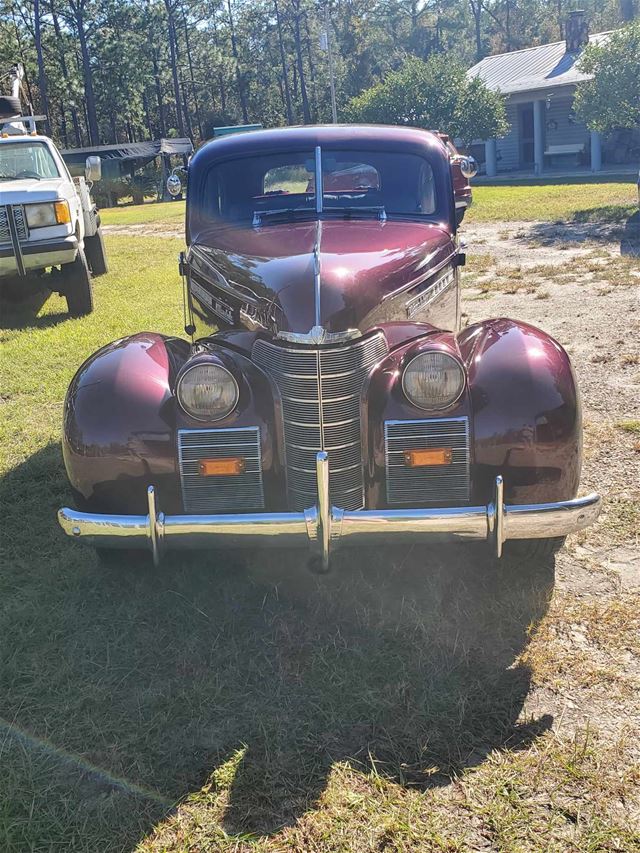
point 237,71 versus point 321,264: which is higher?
point 237,71

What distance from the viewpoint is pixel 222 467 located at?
299cm

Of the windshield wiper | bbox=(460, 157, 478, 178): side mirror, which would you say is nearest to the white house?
bbox=(460, 157, 478, 178): side mirror

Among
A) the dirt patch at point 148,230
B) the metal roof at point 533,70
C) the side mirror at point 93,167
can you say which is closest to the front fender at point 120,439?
the side mirror at point 93,167

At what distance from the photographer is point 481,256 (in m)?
11.2

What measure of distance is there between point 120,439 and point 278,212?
66.0 inches

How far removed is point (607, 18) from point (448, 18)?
40.5 feet

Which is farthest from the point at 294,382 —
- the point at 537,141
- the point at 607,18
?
the point at 607,18

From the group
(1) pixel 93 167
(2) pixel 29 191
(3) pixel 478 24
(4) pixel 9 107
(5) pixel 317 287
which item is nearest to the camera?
(5) pixel 317 287

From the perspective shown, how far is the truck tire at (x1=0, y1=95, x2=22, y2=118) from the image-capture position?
1063cm

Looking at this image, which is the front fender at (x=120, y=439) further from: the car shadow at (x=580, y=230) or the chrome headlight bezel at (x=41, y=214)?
the car shadow at (x=580, y=230)

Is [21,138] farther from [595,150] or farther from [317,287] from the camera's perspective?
[595,150]

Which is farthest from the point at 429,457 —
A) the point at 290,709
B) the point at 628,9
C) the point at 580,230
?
the point at 628,9

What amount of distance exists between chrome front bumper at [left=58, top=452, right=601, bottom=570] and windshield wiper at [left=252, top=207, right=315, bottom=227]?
1.79m

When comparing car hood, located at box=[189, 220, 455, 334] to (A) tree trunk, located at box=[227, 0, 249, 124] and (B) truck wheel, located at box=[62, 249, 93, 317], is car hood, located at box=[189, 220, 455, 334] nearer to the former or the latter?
(B) truck wheel, located at box=[62, 249, 93, 317]
